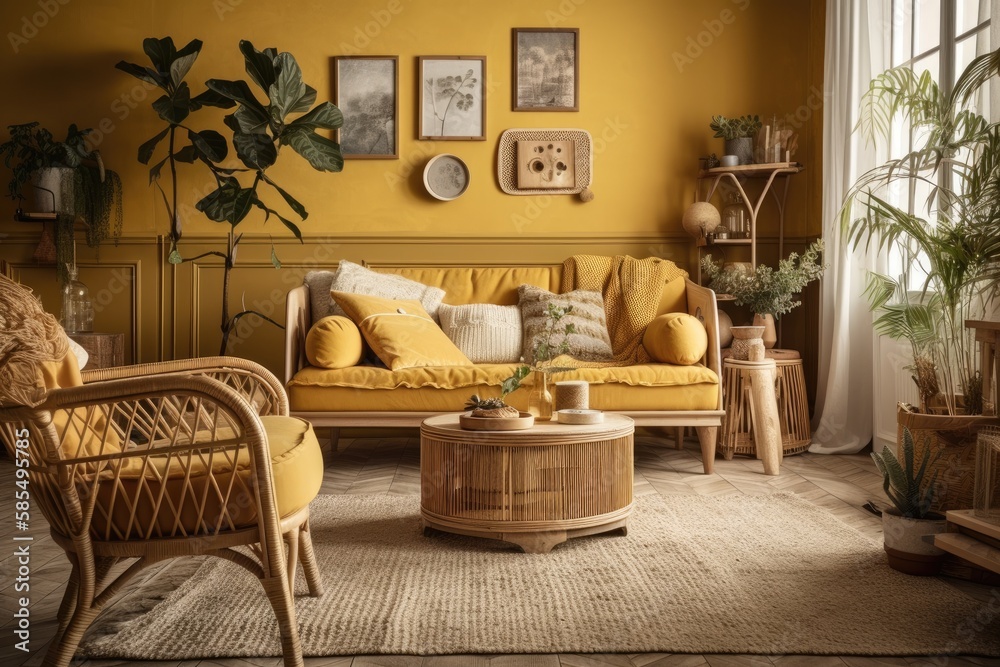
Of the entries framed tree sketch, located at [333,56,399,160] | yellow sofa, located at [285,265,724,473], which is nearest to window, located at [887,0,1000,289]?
yellow sofa, located at [285,265,724,473]

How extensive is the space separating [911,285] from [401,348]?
2.37m

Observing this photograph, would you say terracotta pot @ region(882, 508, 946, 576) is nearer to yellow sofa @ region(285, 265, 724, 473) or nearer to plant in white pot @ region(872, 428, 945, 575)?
plant in white pot @ region(872, 428, 945, 575)


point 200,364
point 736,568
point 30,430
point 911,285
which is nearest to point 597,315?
point 911,285

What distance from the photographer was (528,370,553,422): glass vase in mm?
2826

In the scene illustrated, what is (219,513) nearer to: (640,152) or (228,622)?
(228,622)

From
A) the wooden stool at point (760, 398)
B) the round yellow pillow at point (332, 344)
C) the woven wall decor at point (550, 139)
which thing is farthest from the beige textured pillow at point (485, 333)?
the wooden stool at point (760, 398)

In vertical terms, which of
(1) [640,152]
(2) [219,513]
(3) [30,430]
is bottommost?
(2) [219,513]

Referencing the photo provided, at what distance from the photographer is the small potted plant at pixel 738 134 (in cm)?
449

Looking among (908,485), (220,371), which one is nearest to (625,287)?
(908,485)

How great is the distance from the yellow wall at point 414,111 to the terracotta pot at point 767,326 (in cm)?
67

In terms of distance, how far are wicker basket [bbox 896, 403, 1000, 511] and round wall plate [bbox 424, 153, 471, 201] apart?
9.17ft

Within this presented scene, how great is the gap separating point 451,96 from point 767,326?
2.14m

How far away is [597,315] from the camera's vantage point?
418 centimetres

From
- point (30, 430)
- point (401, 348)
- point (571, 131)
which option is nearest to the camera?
point (30, 430)
